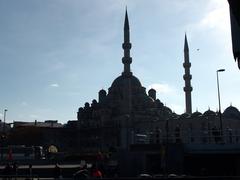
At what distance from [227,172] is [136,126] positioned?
2611 inches

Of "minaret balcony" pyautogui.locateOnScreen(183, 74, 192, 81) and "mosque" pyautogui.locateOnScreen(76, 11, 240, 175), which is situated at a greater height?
"minaret balcony" pyautogui.locateOnScreen(183, 74, 192, 81)

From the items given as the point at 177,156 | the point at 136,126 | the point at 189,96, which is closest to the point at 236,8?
the point at 177,156

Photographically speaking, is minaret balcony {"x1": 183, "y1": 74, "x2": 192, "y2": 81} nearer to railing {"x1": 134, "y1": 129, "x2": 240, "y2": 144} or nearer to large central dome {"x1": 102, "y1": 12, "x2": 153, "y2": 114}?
large central dome {"x1": 102, "y1": 12, "x2": 153, "y2": 114}

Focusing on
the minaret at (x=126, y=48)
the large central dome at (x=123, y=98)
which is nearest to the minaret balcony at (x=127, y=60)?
the minaret at (x=126, y=48)

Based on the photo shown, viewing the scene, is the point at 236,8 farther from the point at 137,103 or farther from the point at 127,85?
the point at 137,103

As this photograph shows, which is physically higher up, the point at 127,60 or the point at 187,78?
the point at 127,60

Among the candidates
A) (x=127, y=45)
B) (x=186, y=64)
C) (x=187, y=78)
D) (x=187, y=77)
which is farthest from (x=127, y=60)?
(x=187, y=78)

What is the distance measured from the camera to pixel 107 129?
3816 inches

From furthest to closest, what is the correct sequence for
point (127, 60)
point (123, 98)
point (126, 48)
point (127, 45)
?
point (123, 98), point (127, 60), point (127, 45), point (126, 48)

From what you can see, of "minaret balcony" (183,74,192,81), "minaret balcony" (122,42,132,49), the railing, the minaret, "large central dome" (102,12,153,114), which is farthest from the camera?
"large central dome" (102,12,153,114)

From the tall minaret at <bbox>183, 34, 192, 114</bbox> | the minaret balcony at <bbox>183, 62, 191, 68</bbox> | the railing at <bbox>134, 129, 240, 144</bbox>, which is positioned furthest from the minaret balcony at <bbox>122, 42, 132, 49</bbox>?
the railing at <bbox>134, 129, 240, 144</bbox>

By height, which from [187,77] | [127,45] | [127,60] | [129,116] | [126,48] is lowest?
[129,116]

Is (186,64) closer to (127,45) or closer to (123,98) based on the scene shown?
(127,45)

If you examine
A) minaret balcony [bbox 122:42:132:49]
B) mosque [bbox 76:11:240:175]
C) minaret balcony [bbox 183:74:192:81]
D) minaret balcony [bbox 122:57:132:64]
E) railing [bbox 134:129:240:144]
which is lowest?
railing [bbox 134:129:240:144]
